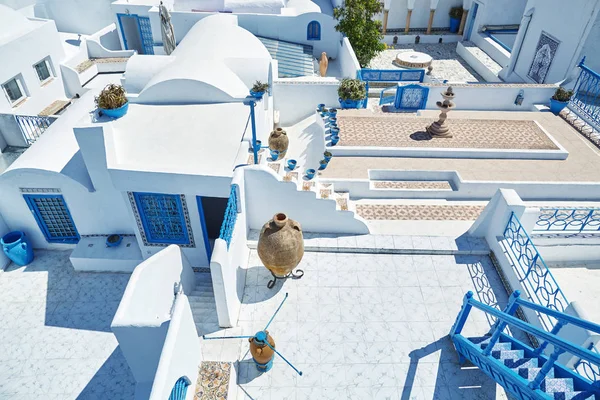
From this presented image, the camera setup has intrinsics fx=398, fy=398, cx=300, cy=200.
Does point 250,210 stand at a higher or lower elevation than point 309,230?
higher

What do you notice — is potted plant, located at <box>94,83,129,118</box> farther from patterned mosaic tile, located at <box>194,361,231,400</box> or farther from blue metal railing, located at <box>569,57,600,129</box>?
blue metal railing, located at <box>569,57,600,129</box>

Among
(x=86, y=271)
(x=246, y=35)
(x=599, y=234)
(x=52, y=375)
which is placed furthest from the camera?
(x=246, y=35)

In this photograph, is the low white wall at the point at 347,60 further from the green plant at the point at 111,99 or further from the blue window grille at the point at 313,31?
the green plant at the point at 111,99

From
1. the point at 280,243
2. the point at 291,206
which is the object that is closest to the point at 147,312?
the point at 280,243

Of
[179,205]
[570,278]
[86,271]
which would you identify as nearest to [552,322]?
[570,278]

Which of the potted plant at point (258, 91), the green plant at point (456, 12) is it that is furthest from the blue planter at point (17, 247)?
the green plant at point (456, 12)

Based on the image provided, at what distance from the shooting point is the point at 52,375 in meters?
9.27

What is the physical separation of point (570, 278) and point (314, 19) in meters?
15.6

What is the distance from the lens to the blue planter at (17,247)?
1147 centimetres

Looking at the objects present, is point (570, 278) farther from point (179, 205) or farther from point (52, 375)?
point (52, 375)

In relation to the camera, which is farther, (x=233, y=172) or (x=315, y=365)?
(x=233, y=172)

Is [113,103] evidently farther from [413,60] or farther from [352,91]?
[413,60]

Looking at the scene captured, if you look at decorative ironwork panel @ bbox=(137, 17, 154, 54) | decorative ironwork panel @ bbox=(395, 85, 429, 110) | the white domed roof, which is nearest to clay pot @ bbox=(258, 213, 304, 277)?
decorative ironwork panel @ bbox=(395, 85, 429, 110)

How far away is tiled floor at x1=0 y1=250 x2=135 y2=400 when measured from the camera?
909 cm
